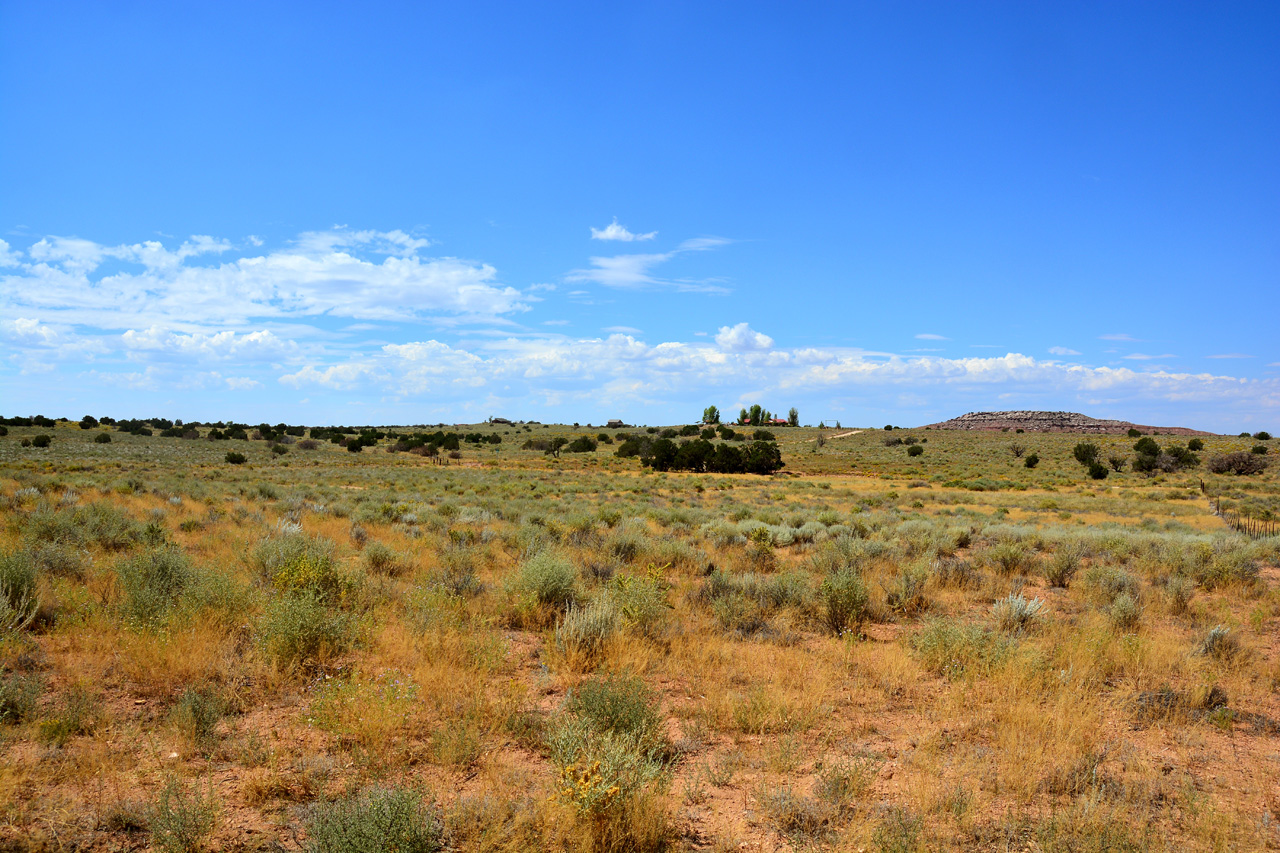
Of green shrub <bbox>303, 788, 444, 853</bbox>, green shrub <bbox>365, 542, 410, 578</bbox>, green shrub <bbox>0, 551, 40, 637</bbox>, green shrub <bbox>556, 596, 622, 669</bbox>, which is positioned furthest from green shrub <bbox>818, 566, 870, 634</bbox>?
green shrub <bbox>0, 551, 40, 637</bbox>

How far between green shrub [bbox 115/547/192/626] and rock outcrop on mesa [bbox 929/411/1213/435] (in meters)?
109

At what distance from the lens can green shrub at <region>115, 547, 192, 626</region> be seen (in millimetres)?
6773

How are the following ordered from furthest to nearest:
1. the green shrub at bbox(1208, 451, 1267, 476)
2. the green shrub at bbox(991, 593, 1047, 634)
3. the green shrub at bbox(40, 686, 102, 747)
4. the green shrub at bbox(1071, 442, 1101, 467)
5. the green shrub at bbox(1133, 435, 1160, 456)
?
the green shrub at bbox(1071, 442, 1101, 467), the green shrub at bbox(1133, 435, 1160, 456), the green shrub at bbox(1208, 451, 1267, 476), the green shrub at bbox(991, 593, 1047, 634), the green shrub at bbox(40, 686, 102, 747)

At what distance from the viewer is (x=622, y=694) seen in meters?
4.95

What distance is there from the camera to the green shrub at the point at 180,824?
3.43 m

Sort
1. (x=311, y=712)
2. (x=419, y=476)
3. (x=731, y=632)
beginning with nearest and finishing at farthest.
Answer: (x=311, y=712) → (x=731, y=632) → (x=419, y=476)

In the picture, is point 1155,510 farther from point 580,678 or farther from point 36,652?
point 36,652

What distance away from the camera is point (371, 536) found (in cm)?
1355

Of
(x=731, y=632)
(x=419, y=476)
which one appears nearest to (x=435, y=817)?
(x=731, y=632)

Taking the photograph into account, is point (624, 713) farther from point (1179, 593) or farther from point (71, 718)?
point (1179, 593)

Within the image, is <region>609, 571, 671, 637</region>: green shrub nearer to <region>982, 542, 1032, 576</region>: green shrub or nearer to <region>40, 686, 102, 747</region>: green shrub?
<region>40, 686, 102, 747</region>: green shrub

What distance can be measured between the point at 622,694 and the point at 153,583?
621 centimetres

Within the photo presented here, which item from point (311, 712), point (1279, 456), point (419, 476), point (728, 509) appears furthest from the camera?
point (1279, 456)

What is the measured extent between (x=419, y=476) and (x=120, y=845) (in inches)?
1261
